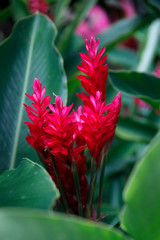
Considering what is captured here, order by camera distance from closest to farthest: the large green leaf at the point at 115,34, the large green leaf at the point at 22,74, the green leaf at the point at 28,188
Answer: the green leaf at the point at 28,188, the large green leaf at the point at 22,74, the large green leaf at the point at 115,34

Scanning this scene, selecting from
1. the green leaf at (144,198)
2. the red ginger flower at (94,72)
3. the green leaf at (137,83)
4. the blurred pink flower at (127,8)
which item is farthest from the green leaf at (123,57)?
the green leaf at (144,198)

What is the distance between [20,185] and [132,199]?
141 mm

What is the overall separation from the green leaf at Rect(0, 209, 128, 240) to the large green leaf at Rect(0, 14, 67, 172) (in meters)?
0.27

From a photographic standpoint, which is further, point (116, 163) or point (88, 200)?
point (116, 163)

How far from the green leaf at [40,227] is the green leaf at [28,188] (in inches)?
2.9

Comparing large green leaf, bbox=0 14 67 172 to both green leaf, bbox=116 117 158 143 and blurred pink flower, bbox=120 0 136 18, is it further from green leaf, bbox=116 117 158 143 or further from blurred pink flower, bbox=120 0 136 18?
blurred pink flower, bbox=120 0 136 18

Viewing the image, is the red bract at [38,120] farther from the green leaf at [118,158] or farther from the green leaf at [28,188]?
the green leaf at [118,158]

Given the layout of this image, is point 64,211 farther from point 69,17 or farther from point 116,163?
point 69,17

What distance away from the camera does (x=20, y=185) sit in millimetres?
399

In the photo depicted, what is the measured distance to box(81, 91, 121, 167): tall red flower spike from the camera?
0.39m

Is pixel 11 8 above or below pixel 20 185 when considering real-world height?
above

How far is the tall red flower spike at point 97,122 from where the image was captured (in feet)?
1.29

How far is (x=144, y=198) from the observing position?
0.32 m

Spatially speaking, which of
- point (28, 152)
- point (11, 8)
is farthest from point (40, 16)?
point (11, 8)
